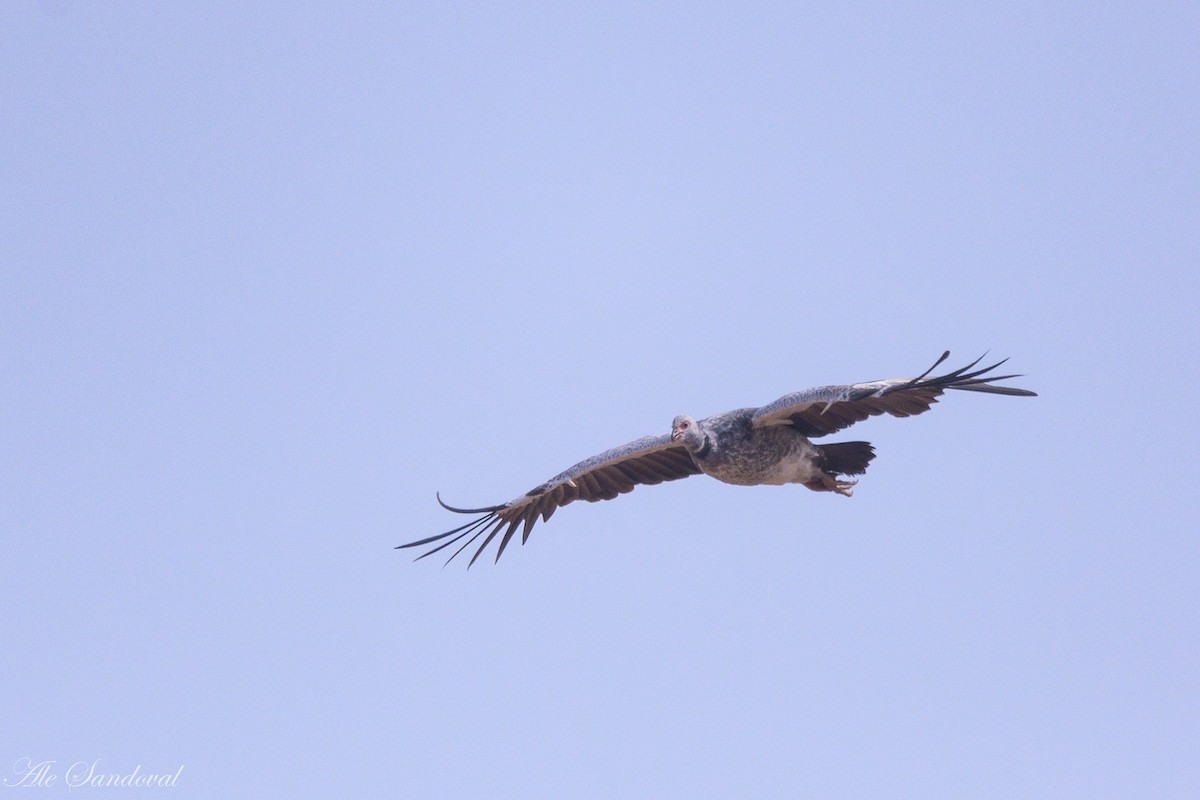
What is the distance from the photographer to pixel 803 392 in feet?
42.7

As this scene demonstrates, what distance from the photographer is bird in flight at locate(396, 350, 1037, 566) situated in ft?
41.2

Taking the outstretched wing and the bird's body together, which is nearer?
the outstretched wing

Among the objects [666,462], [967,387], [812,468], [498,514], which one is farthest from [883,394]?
[498,514]

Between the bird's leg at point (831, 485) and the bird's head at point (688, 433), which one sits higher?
the bird's head at point (688, 433)

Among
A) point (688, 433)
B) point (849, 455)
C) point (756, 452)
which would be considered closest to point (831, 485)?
point (849, 455)

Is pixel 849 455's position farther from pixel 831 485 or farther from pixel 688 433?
pixel 688 433

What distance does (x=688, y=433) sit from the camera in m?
14.0

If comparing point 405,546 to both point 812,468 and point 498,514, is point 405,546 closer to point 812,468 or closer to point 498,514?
point 498,514

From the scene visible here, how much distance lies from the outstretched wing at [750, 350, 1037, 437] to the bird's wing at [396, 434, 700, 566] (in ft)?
4.77

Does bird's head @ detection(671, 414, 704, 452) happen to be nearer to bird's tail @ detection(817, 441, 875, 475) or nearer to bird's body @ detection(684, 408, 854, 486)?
bird's body @ detection(684, 408, 854, 486)

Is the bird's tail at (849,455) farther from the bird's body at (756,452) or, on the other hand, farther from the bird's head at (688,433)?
the bird's head at (688,433)

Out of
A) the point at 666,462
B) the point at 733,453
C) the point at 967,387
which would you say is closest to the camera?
the point at 967,387

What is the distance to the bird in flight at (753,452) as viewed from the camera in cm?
1255

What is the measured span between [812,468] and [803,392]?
117 centimetres
